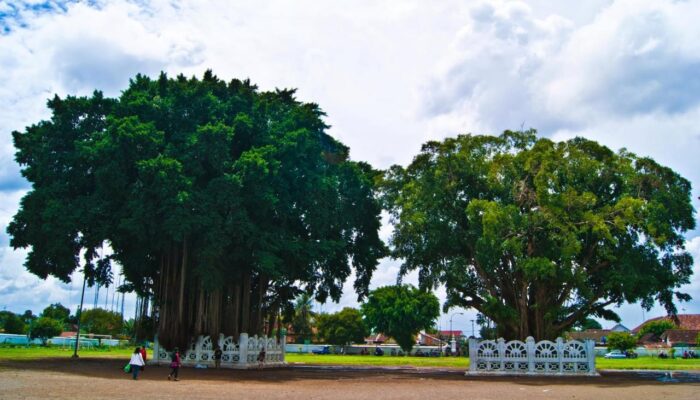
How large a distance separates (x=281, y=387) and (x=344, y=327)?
61.1 m

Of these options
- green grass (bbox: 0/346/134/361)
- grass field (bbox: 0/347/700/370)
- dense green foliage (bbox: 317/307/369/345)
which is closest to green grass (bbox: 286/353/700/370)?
grass field (bbox: 0/347/700/370)

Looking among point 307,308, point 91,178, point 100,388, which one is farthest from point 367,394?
point 307,308

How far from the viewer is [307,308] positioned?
259 ft

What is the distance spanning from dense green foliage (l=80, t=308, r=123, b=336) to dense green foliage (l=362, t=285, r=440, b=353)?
136 ft

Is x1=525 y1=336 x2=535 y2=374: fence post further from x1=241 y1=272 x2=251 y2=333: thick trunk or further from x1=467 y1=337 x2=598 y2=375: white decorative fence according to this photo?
x1=241 y1=272 x2=251 y2=333: thick trunk

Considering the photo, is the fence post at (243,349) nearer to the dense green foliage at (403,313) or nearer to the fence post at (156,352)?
the fence post at (156,352)

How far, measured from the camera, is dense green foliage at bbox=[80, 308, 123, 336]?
88625mm

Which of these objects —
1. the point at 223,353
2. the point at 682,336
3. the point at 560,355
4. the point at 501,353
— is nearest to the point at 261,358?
the point at 223,353

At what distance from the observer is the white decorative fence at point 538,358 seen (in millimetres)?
26172

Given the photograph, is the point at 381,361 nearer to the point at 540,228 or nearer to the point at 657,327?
the point at 540,228

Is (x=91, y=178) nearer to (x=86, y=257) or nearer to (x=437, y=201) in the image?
(x=86, y=257)

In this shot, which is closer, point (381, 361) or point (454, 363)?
point (454, 363)

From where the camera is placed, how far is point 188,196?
24.1 m

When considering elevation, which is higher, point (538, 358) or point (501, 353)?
point (501, 353)
